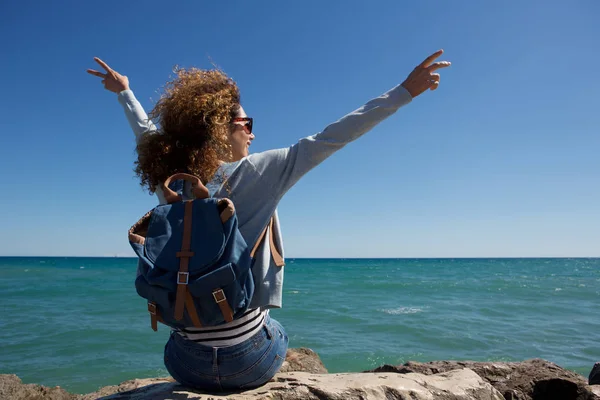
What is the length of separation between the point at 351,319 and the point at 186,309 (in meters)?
10.2

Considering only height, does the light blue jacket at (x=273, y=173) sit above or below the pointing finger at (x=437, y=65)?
below

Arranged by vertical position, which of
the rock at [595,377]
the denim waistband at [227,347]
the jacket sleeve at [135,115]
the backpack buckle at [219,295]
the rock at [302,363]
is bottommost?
the rock at [595,377]

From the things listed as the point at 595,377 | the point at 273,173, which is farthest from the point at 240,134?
the point at 595,377

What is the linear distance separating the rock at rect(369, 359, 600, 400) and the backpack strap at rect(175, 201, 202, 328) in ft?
8.76

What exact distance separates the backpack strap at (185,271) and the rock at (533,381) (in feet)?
8.76

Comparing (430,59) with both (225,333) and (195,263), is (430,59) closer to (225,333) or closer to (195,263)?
(195,263)

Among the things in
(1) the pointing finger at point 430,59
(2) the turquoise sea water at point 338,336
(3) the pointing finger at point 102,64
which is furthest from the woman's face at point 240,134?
(2) the turquoise sea water at point 338,336

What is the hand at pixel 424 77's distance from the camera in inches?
71.9

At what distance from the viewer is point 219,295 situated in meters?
1.54

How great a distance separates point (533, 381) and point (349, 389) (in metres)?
2.15

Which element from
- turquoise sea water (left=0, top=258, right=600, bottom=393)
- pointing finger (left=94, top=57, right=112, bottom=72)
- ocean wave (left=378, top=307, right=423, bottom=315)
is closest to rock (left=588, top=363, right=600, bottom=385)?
turquoise sea water (left=0, top=258, right=600, bottom=393)

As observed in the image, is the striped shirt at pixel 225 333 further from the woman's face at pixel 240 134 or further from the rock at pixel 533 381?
the rock at pixel 533 381

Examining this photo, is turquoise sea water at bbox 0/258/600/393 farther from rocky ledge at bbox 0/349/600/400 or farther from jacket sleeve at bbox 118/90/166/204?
jacket sleeve at bbox 118/90/166/204

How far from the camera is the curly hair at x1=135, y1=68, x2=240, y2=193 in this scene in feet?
5.87
